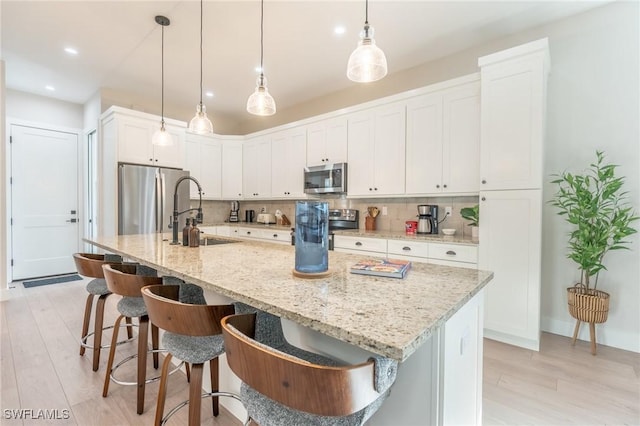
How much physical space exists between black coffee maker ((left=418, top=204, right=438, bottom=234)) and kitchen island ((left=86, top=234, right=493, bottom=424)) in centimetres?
191

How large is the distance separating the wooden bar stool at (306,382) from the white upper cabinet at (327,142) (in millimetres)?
3391

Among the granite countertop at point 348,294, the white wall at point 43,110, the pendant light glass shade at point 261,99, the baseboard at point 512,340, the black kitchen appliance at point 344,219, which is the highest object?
the white wall at point 43,110

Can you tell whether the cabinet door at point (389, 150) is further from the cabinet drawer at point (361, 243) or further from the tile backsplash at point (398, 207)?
the cabinet drawer at point (361, 243)

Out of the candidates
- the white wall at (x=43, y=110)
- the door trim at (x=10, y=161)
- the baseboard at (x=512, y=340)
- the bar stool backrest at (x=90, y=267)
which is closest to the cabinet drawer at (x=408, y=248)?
the baseboard at (x=512, y=340)

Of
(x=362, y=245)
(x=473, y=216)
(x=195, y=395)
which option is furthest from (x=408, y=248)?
(x=195, y=395)

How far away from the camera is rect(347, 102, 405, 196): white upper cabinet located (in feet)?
11.5

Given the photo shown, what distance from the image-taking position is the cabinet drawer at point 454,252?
278cm

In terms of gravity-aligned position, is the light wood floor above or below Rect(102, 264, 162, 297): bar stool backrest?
below

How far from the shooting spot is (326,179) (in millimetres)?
4070

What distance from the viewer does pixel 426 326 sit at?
75cm

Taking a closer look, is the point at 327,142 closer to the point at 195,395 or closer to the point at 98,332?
the point at 98,332

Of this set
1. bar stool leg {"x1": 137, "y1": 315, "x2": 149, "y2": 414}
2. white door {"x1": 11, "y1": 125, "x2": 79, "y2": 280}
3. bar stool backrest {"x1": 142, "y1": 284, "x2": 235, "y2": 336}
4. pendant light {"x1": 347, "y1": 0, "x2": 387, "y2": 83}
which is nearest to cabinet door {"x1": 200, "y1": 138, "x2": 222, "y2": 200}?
white door {"x1": 11, "y1": 125, "x2": 79, "y2": 280}

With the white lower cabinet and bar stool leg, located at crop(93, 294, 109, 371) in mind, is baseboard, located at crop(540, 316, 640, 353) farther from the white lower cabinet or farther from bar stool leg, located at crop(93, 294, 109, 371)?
bar stool leg, located at crop(93, 294, 109, 371)

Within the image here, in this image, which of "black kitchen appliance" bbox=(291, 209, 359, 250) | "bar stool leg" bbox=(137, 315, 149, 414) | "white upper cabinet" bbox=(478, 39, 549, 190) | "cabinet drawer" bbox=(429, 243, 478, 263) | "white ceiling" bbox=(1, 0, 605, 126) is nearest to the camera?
"bar stool leg" bbox=(137, 315, 149, 414)
